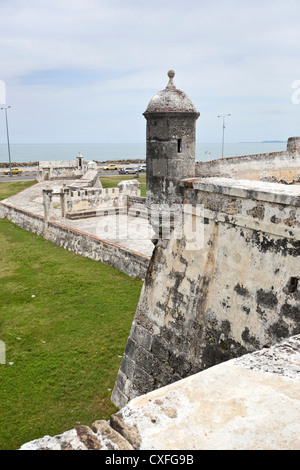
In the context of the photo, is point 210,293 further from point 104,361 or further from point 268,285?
point 104,361

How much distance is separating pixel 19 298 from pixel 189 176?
7.90m

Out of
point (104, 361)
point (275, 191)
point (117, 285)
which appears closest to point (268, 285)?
point (275, 191)

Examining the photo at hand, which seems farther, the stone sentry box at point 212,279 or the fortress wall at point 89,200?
the fortress wall at point 89,200

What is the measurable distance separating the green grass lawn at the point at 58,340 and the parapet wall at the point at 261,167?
479 centimetres

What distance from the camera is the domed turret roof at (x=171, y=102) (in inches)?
256

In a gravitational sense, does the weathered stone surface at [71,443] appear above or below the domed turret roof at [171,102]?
below

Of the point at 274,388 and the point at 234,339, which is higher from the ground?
the point at 274,388

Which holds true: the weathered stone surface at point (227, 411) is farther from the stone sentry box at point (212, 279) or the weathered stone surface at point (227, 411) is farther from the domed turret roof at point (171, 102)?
the domed turret roof at point (171, 102)

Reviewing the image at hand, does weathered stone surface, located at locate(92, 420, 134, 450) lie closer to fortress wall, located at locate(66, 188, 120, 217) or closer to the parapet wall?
the parapet wall

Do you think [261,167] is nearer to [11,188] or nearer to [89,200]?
[89,200]

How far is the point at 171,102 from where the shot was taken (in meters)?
6.54

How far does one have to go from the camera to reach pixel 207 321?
6227mm

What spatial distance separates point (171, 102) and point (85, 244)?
1110 centimetres

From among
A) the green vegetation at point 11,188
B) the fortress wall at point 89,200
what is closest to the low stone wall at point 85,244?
the fortress wall at point 89,200
